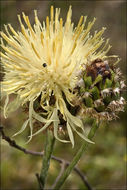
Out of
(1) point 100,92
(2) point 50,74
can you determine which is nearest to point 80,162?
(2) point 50,74

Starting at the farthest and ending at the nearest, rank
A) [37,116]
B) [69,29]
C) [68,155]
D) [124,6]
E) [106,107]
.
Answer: [124,6]
[68,155]
[69,29]
[37,116]
[106,107]

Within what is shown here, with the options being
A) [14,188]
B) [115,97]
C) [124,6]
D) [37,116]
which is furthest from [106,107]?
[124,6]

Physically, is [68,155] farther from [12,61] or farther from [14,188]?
[12,61]

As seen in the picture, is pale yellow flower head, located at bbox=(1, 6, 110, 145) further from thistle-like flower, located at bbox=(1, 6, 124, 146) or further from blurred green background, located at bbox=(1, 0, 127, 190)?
blurred green background, located at bbox=(1, 0, 127, 190)

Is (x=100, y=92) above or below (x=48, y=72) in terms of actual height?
below

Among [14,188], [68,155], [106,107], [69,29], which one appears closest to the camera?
[106,107]

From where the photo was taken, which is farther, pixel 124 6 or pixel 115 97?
pixel 124 6

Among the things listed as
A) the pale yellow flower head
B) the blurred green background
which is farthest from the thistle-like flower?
the blurred green background

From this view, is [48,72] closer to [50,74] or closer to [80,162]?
[50,74]

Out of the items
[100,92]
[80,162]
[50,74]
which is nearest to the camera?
[100,92]

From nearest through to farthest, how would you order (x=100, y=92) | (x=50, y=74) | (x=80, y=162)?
(x=100, y=92)
(x=50, y=74)
(x=80, y=162)

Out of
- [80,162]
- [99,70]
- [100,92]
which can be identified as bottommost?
[80,162]
